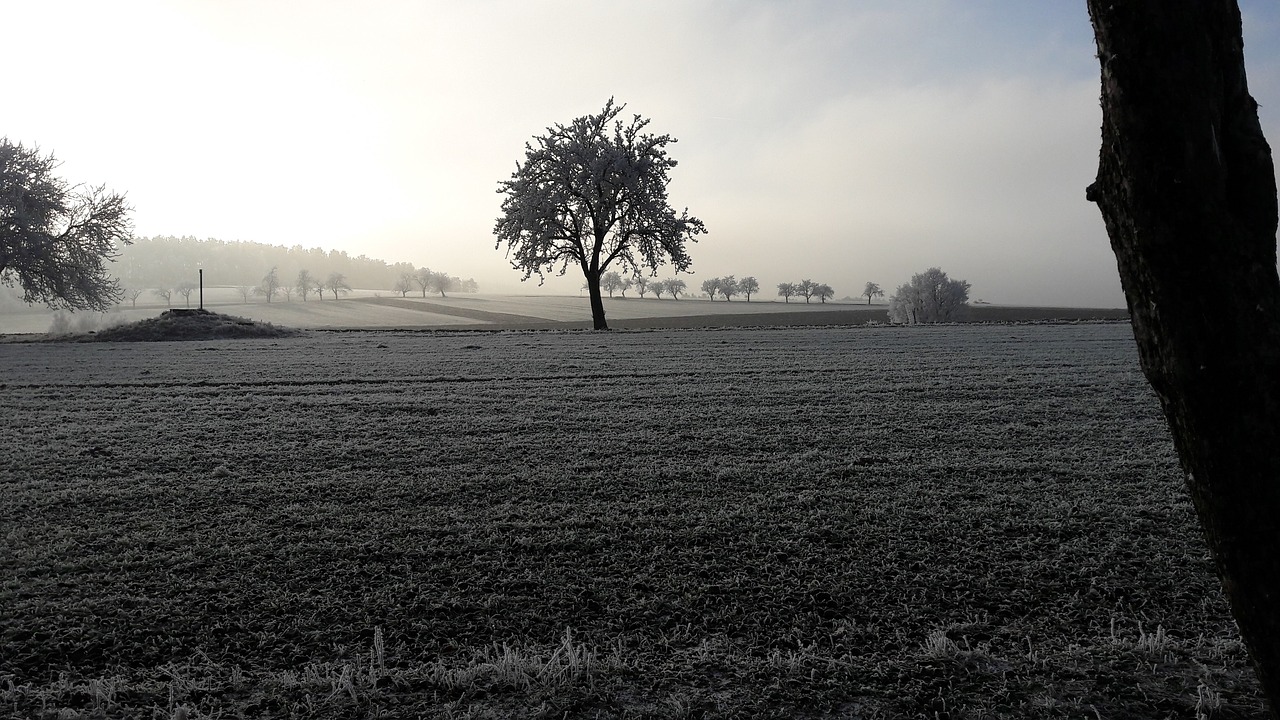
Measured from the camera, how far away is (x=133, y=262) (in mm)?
86312

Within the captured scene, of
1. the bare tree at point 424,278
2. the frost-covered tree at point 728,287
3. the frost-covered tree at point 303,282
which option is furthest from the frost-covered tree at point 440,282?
the frost-covered tree at point 728,287

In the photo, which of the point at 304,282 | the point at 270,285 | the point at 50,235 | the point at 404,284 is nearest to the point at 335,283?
the point at 304,282

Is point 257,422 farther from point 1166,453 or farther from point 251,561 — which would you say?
point 1166,453

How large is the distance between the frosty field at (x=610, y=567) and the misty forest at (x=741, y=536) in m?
0.01

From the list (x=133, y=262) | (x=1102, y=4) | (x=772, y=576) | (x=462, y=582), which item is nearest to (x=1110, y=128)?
(x=1102, y=4)

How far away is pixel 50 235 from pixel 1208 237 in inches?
1257

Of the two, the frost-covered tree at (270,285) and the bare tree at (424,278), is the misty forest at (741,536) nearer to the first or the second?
the frost-covered tree at (270,285)

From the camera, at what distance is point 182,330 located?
18047 mm

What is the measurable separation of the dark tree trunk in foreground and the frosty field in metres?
0.71

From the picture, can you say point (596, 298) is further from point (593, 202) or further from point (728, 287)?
point (728, 287)

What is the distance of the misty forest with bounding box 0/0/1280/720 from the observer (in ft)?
4.28

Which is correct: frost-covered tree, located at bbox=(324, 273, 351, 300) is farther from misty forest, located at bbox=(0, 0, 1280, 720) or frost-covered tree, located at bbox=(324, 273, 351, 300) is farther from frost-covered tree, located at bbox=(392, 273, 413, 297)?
misty forest, located at bbox=(0, 0, 1280, 720)

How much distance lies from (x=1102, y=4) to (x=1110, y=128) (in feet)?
0.80

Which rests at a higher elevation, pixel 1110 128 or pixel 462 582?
pixel 1110 128
